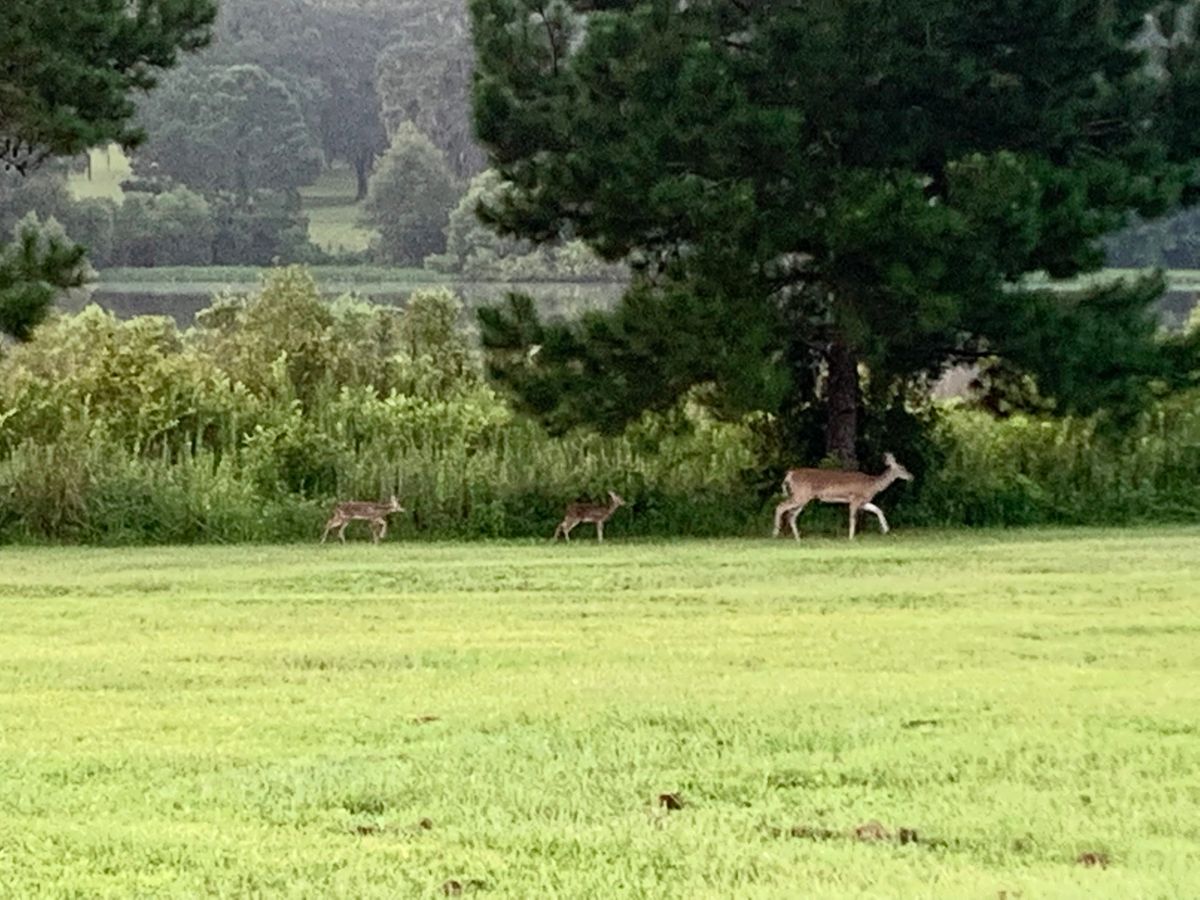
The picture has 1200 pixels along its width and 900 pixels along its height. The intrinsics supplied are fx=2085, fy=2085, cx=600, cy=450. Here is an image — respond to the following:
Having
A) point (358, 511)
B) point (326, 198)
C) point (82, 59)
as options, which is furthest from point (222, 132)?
point (358, 511)

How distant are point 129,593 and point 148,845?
6442 mm

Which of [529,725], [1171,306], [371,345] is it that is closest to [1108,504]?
[371,345]

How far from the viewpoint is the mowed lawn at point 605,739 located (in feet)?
14.5

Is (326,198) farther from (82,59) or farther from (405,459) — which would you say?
(405,459)

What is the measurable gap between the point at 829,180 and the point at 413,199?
3117 centimetres

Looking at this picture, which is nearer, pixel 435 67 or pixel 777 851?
pixel 777 851

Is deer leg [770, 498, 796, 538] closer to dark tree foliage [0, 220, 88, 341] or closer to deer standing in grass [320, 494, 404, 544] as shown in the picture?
deer standing in grass [320, 494, 404, 544]

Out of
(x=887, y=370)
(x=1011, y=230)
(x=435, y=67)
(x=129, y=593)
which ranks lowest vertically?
(x=129, y=593)

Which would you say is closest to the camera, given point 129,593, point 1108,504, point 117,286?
point 129,593

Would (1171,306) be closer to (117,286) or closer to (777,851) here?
(117,286)

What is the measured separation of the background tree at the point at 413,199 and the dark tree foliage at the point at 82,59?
1101 inches

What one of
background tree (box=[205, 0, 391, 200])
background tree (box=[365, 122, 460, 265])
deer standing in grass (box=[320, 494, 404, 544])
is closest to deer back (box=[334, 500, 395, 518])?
deer standing in grass (box=[320, 494, 404, 544])

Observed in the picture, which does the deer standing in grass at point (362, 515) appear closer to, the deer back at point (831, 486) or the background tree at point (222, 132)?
the deer back at point (831, 486)

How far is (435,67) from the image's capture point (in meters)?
51.5
